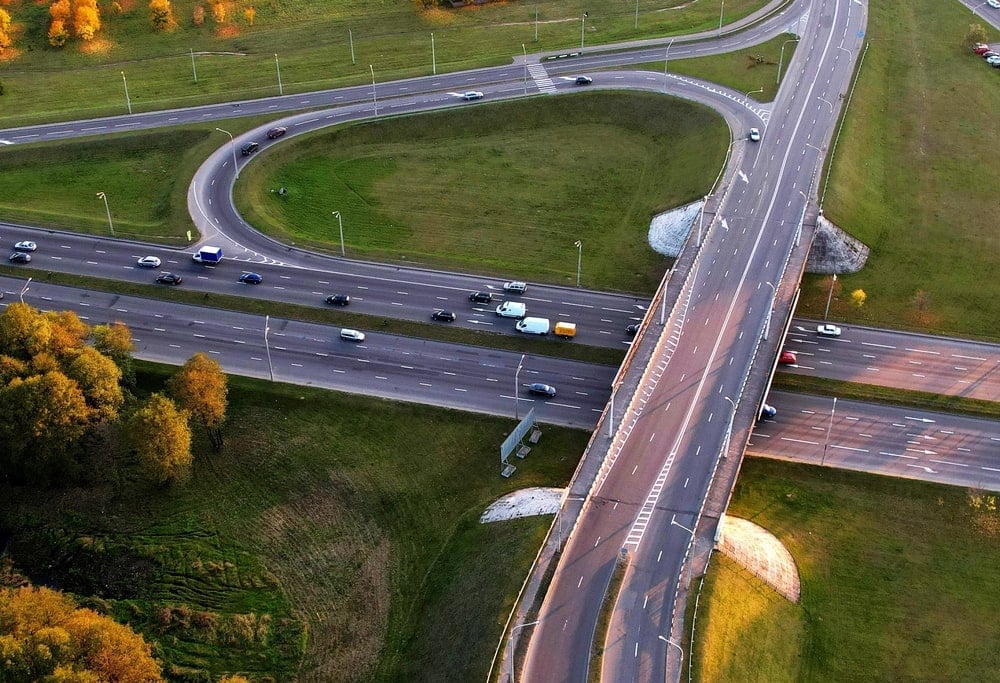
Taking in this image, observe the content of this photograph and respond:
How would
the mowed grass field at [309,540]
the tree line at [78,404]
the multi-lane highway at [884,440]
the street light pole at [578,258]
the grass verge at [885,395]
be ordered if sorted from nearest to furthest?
the mowed grass field at [309,540] → the tree line at [78,404] → the multi-lane highway at [884,440] → the grass verge at [885,395] → the street light pole at [578,258]

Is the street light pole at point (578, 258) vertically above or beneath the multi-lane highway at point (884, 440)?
above

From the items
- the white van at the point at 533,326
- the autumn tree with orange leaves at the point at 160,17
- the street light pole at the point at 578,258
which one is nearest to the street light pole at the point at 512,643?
the white van at the point at 533,326

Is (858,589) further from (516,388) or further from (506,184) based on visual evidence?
(506,184)

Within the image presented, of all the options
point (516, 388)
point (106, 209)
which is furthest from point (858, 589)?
point (106, 209)

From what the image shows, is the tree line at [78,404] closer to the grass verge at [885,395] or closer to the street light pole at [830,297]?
the grass verge at [885,395]

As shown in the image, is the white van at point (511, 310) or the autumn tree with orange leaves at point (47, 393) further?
the white van at point (511, 310)

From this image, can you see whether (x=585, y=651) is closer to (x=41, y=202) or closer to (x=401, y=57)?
(x=41, y=202)
